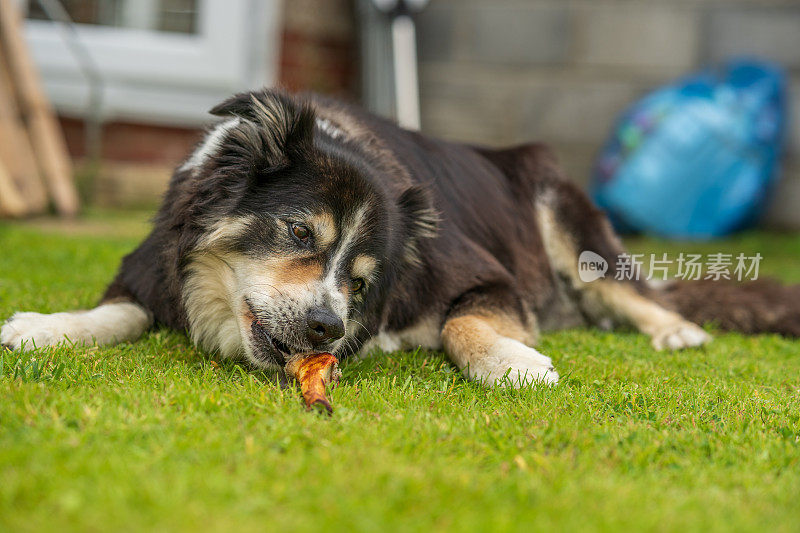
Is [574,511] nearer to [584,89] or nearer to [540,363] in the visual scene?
[540,363]

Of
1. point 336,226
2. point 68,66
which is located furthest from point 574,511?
point 68,66

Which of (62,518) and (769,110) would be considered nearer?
(62,518)

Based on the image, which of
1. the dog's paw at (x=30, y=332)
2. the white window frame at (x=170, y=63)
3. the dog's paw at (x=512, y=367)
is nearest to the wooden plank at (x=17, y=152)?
the white window frame at (x=170, y=63)

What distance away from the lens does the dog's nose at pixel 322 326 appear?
10.5 ft

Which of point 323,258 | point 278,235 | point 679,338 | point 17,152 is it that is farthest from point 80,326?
point 17,152

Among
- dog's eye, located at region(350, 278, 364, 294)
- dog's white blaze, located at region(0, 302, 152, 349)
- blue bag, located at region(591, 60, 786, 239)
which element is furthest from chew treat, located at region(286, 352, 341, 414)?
blue bag, located at region(591, 60, 786, 239)

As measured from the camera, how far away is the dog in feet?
11.1

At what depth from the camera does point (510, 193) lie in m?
5.16

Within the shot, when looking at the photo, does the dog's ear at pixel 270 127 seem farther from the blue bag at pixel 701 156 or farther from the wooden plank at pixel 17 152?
the blue bag at pixel 701 156

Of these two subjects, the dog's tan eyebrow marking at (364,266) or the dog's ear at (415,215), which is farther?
the dog's ear at (415,215)

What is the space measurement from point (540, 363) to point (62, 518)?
88.5 inches

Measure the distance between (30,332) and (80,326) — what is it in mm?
220

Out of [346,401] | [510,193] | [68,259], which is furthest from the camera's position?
[68,259]

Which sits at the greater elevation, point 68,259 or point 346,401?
point 346,401
